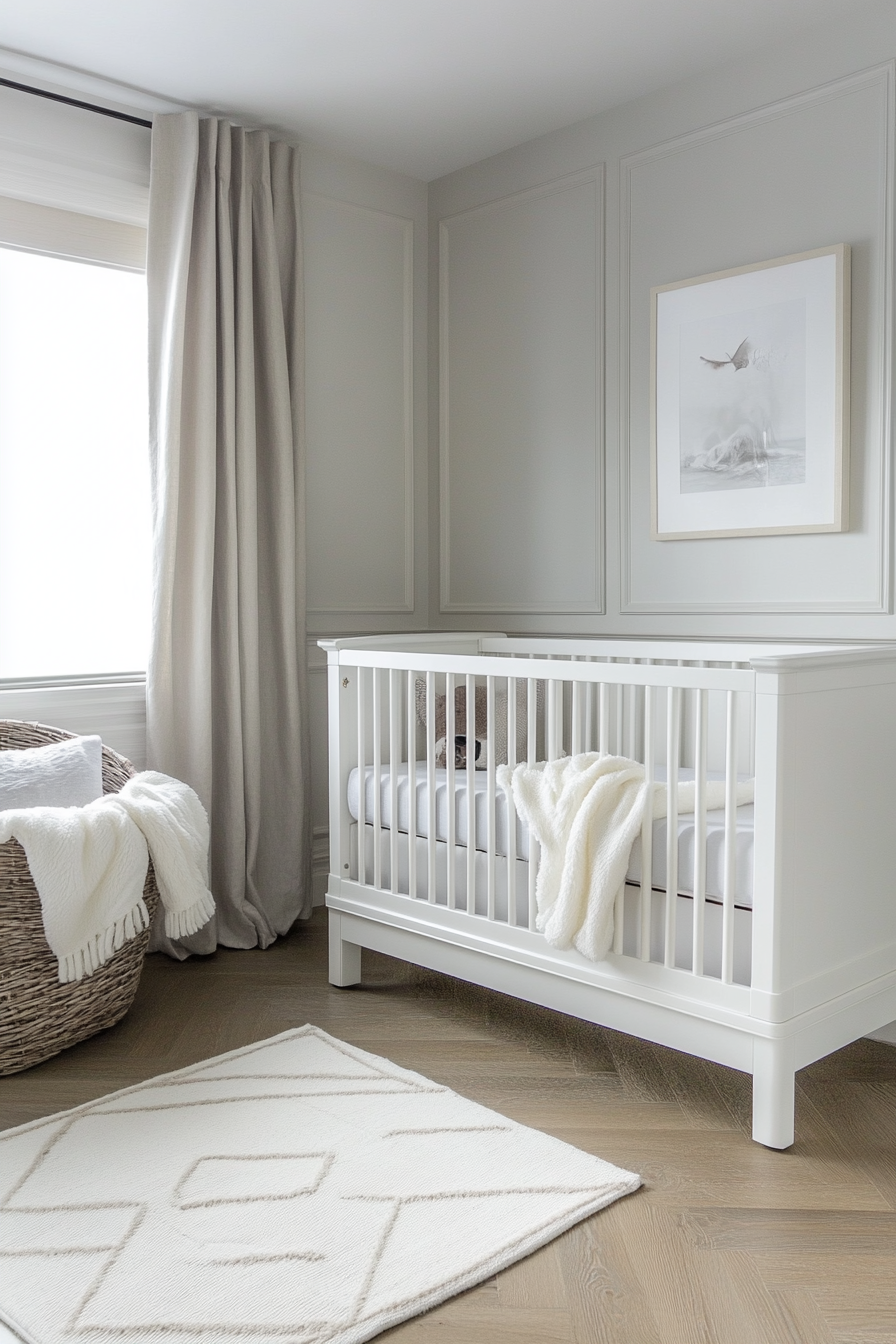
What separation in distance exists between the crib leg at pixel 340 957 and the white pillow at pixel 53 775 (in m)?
0.69

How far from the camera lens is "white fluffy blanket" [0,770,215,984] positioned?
84.3 inches

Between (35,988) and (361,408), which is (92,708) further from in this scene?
(361,408)

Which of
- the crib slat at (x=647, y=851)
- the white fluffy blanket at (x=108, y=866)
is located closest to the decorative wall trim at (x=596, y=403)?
the crib slat at (x=647, y=851)

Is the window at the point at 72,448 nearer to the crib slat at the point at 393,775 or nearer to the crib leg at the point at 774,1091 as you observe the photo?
the crib slat at the point at 393,775

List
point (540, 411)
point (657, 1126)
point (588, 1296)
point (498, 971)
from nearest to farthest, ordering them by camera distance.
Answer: point (588, 1296) → point (657, 1126) → point (498, 971) → point (540, 411)

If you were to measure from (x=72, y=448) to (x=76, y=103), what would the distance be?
913 mm

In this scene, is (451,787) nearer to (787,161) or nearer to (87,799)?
(87,799)

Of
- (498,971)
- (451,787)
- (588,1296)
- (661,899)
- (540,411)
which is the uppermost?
(540,411)

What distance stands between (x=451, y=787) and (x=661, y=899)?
0.57m

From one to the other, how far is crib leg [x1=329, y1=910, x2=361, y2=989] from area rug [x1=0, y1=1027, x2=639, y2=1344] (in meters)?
0.55

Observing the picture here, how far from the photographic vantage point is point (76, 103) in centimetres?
288

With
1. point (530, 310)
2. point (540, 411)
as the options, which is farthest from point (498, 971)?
point (530, 310)

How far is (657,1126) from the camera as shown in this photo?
199 cm

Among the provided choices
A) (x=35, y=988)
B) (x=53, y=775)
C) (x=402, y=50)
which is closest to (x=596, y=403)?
(x=402, y=50)
